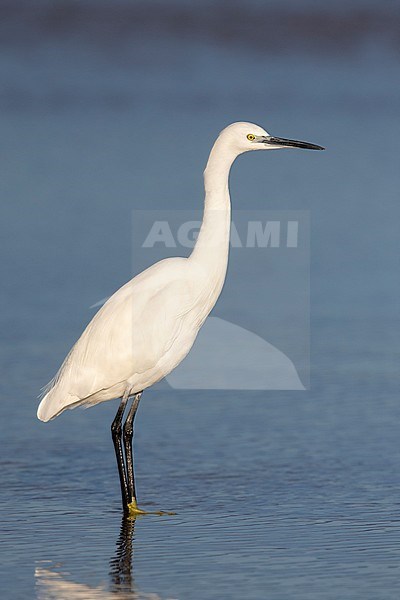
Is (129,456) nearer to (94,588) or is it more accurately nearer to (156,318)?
(156,318)

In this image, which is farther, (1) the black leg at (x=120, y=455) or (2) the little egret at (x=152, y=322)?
(2) the little egret at (x=152, y=322)

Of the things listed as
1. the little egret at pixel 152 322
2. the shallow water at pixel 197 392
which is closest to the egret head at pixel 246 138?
the little egret at pixel 152 322

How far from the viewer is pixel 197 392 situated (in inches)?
307

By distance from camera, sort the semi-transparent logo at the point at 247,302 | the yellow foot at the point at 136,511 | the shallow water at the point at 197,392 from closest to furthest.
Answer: the shallow water at the point at 197,392 < the yellow foot at the point at 136,511 < the semi-transparent logo at the point at 247,302

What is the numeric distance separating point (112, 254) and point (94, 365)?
497cm

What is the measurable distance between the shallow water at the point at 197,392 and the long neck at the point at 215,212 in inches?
38.3

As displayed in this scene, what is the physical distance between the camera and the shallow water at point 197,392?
506cm

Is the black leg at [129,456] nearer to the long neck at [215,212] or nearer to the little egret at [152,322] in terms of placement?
the little egret at [152,322]

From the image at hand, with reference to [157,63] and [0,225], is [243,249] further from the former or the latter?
[157,63]

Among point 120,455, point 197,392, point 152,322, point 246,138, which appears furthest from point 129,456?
point 197,392

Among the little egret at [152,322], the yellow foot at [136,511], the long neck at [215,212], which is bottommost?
the yellow foot at [136,511]

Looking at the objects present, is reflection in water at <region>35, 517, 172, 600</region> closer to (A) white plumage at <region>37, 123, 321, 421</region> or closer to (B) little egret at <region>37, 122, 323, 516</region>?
(B) little egret at <region>37, 122, 323, 516</region>

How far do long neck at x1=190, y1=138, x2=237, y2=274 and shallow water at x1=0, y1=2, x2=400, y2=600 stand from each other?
3.19 ft

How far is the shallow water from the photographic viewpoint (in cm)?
506
